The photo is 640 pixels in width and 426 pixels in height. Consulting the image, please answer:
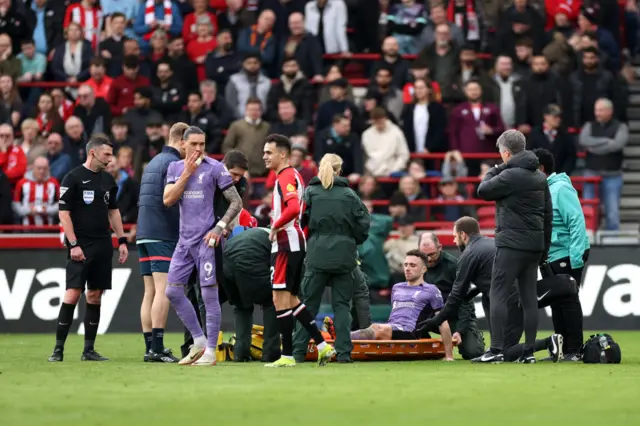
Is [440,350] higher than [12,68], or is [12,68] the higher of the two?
[12,68]

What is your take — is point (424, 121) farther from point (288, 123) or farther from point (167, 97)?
point (167, 97)

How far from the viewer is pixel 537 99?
23344 millimetres

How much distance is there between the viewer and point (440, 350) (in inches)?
567

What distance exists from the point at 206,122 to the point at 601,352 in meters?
11.0

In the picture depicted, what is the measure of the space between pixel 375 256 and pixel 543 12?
850cm

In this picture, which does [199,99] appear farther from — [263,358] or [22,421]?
[22,421]

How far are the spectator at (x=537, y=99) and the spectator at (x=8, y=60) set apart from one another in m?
8.89

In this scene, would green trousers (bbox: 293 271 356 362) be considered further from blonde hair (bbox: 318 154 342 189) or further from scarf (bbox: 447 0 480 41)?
scarf (bbox: 447 0 480 41)

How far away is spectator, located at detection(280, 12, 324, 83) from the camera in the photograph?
2456cm

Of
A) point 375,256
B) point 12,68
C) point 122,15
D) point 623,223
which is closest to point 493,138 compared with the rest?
point 623,223

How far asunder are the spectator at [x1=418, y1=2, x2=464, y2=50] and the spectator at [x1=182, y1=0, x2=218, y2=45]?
12.5 ft

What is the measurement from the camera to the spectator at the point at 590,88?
77.3ft

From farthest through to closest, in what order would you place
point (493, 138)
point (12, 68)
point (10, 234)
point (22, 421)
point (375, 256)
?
point (12, 68) < point (493, 138) < point (10, 234) < point (375, 256) < point (22, 421)

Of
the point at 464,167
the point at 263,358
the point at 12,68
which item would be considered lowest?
the point at 263,358
